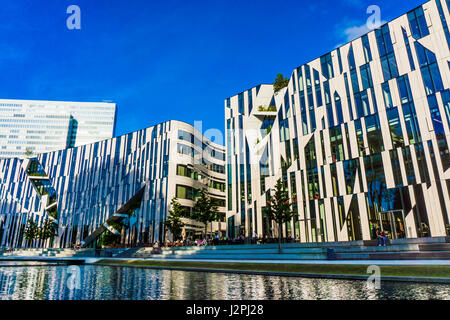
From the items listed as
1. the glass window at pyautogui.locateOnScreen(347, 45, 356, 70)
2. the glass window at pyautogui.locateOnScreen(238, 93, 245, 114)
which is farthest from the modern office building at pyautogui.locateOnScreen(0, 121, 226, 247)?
the glass window at pyautogui.locateOnScreen(347, 45, 356, 70)

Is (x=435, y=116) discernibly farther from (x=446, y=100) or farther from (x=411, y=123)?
(x=411, y=123)

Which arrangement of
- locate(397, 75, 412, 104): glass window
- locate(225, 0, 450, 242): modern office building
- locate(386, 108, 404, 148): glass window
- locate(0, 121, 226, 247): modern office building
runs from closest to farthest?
locate(225, 0, 450, 242): modern office building < locate(386, 108, 404, 148): glass window < locate(397, 75, 412, 104): glass window < locate(0, 121, 226, 247): modern office building

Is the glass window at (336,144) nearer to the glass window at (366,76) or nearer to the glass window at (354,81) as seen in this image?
the glass window at (354,81)

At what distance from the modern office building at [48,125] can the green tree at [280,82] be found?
141754mm

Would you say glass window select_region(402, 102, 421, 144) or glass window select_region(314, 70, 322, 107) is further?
glass window select_region(314, 70, 322, 107)

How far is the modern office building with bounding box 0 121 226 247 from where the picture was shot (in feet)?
175

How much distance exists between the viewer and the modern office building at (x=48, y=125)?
148 m

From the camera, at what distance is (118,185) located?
189ft

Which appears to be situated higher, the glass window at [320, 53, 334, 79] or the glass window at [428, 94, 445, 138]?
the glass window at [320, 53, 334, 79]

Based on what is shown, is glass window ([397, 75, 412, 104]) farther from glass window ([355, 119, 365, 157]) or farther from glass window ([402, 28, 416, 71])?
glass window ([355, 119, 365, 157])

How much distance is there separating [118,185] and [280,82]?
36846 millimetres

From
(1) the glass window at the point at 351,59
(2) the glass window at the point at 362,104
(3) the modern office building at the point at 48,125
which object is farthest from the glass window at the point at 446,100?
(3) the modern office building at the point at 48,125

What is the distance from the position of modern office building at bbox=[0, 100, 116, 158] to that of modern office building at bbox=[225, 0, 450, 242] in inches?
5611

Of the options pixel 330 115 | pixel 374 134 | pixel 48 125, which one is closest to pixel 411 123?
pixel 374 134
